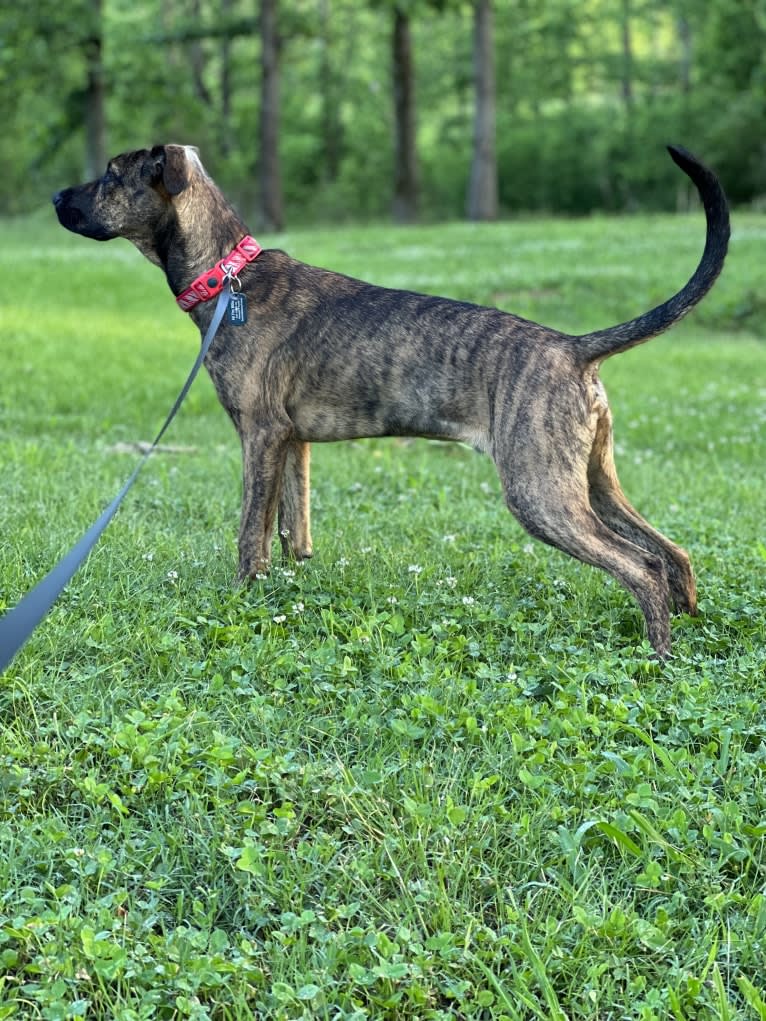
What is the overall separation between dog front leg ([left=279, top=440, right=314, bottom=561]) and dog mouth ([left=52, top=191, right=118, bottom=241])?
4.37ft

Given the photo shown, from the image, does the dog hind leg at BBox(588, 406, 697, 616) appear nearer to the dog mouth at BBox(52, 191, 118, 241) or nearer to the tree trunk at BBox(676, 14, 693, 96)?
the dog mouth at BBox(52, 191, 118, 241)

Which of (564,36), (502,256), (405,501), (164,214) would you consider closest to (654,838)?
(164,214)

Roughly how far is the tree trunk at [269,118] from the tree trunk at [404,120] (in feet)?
11.5

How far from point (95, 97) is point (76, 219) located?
31500 mm

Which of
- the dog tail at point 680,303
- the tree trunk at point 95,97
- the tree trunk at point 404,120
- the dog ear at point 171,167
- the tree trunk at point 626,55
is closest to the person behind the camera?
the dog tail at point 680,303

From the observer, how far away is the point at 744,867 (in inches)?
134

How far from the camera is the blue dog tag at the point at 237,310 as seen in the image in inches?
205

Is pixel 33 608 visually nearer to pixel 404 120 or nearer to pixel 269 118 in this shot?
pixel 269 118

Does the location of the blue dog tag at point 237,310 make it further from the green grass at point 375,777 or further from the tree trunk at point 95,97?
the tree trunk at point 95,97

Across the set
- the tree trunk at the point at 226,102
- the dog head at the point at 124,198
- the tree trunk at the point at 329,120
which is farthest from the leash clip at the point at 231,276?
the tree trunk at the point at 329,120

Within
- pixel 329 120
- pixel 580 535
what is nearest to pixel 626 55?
pixel 329 120

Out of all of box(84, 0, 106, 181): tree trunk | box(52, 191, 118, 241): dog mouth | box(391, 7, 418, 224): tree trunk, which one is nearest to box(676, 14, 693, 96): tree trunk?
box(391, 7, 418, 224): tree trunk

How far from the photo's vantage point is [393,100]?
4334 cm

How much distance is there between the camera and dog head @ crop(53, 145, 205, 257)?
526cm
